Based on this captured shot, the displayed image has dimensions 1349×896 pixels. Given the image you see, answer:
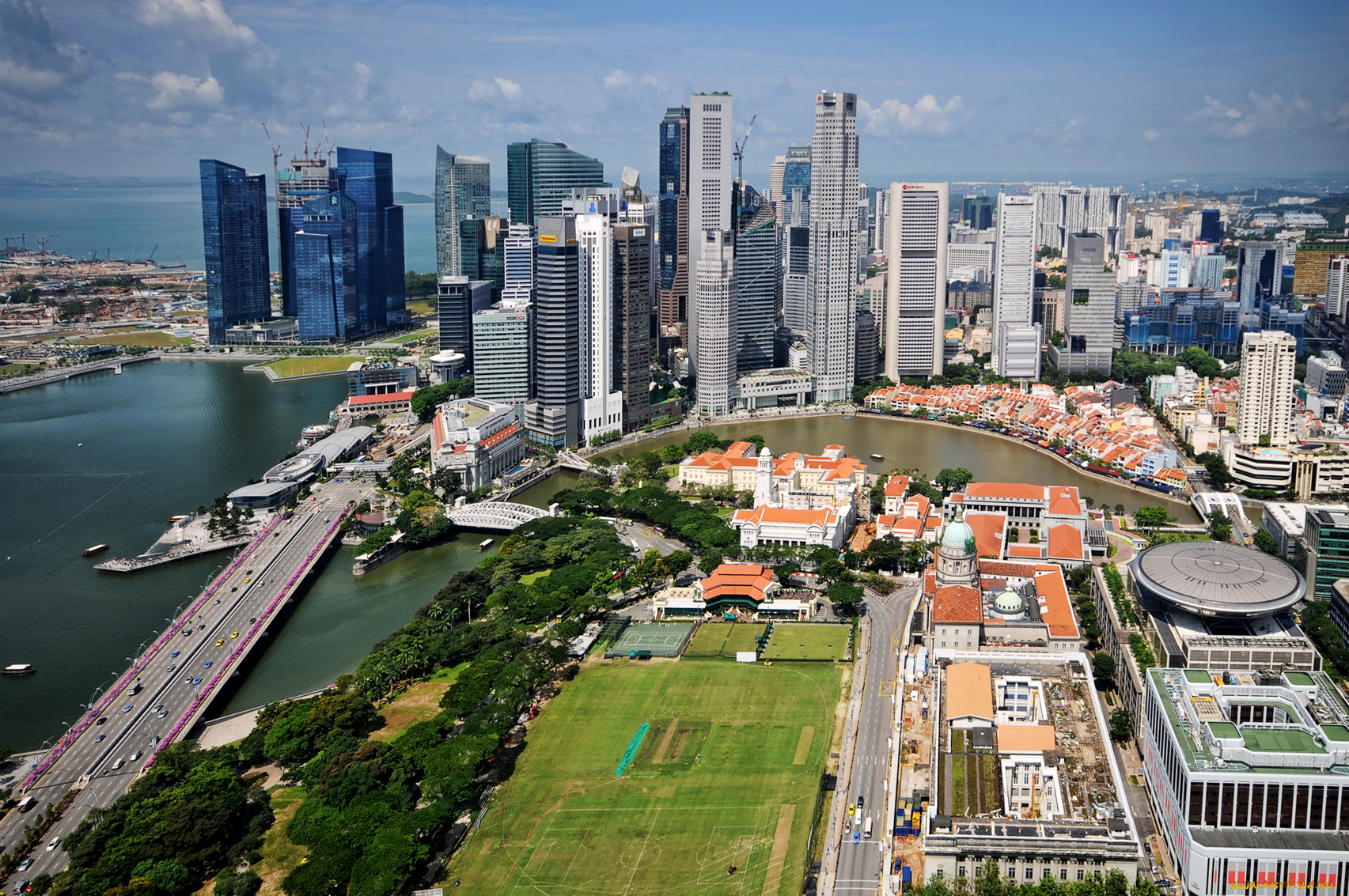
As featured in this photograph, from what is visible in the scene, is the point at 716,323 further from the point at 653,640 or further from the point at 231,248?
the point at 231,248

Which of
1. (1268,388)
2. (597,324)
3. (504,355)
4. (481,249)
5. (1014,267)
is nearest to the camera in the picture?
(1268,388)

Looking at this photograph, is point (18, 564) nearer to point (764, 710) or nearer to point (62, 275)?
Result: point (764, 710)

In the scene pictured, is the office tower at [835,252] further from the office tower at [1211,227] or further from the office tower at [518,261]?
the office tower at [1211,227]

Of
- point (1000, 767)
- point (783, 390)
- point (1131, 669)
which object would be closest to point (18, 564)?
point (1000, 767)

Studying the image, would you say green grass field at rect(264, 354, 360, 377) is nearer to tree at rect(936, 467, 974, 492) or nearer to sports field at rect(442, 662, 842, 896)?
tree at rect(936, 467, 974, 492)

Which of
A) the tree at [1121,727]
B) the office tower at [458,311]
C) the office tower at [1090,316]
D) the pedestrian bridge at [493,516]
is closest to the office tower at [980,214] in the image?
the office tower at [1090,316]

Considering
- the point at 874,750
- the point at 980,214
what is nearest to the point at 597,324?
the point at 874,750

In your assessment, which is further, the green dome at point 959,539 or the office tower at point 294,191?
the office tower at point 294,191
